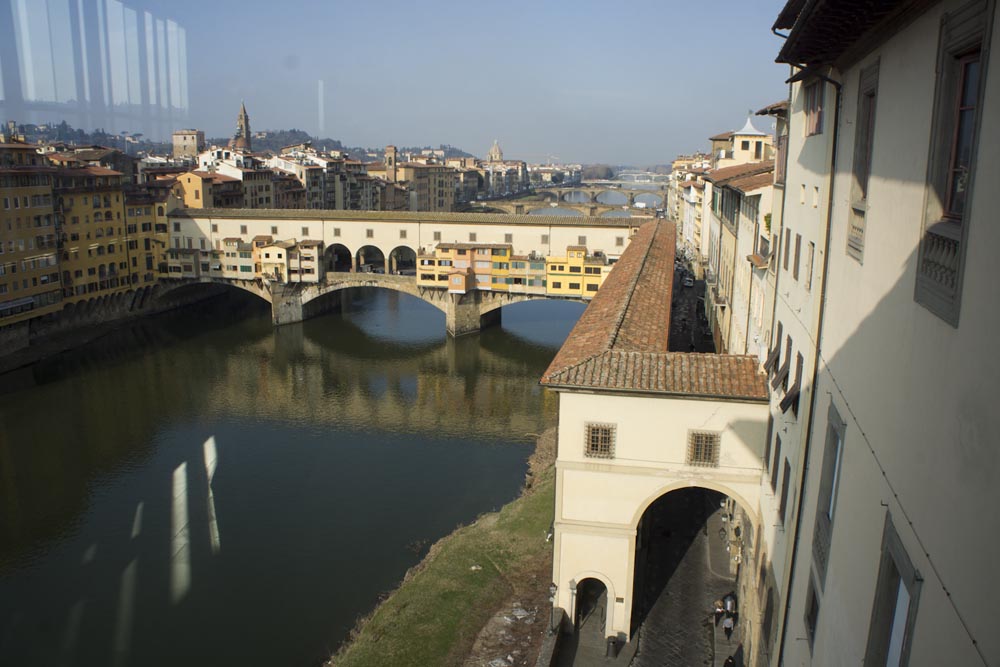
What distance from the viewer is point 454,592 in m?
13.0

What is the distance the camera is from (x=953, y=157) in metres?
3.72

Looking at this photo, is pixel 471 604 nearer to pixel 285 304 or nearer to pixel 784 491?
pixel 784 491

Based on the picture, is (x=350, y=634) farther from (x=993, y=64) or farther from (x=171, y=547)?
(x=993, y=64)

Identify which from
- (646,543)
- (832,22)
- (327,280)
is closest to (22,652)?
(646,543)

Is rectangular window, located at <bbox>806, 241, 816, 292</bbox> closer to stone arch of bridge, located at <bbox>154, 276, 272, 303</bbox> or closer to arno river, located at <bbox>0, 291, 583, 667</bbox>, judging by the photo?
arno river, located at <bbox>0, 291, 583, 667</bbox>

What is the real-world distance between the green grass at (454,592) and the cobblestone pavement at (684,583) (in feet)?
7.01

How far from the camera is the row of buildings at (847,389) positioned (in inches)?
127

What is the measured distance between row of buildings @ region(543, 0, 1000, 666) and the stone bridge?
865 inches

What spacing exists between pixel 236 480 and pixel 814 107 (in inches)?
604

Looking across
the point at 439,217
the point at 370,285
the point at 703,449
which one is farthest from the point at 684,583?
the point at 439,217

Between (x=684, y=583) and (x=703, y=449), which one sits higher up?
(x=703, y=449)

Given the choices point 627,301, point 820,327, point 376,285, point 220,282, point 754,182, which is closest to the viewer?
point 820,327

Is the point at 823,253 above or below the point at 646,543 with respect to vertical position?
above

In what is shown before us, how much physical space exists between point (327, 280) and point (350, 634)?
25.7 metres
